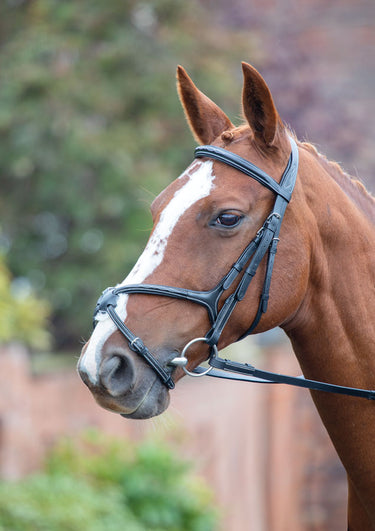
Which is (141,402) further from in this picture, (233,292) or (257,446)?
(257,446)

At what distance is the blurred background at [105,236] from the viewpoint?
6.57m

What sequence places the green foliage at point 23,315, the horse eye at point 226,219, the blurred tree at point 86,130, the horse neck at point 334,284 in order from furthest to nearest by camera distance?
the blurred tree at point 86,130, the green foliage at point 23,315, the horse neck at point 334,284, the horse eye at point 226,219

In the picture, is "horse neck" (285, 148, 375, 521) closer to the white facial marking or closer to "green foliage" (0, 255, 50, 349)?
the white facial marking

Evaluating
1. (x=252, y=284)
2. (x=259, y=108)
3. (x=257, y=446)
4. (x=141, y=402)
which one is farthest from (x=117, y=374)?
(x=257, y=446)

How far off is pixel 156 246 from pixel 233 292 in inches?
13.6

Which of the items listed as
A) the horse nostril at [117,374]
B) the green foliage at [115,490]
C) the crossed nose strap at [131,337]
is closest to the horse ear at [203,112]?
the crossed nose strap at [131,337]

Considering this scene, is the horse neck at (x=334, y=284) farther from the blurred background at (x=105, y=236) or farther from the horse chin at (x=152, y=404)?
the blurred background at (x=105, y=236)

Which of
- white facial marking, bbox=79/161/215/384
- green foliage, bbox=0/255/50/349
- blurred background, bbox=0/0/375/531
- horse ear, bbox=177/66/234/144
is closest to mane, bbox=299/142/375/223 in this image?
horse ear, bbox=177/66/234/144

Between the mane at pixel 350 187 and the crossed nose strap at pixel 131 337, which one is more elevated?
the mane at pixel 350 187

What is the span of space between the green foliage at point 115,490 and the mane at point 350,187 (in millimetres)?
3987

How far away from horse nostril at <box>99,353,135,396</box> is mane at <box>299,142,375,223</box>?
3.90ft

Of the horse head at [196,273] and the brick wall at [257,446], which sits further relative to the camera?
the brick wall at [257,446]

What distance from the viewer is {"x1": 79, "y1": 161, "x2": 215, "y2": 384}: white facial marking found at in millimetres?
2250

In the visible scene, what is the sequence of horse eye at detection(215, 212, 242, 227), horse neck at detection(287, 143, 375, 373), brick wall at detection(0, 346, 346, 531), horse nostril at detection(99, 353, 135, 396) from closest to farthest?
horse nostril at detection(99, 353, 135, 396) < horse eye at detection(215, 212, 242, 227) < horse neck at detection(287, 143, 375, 373) < brick wall at detection(0, 346, 346, 531)
